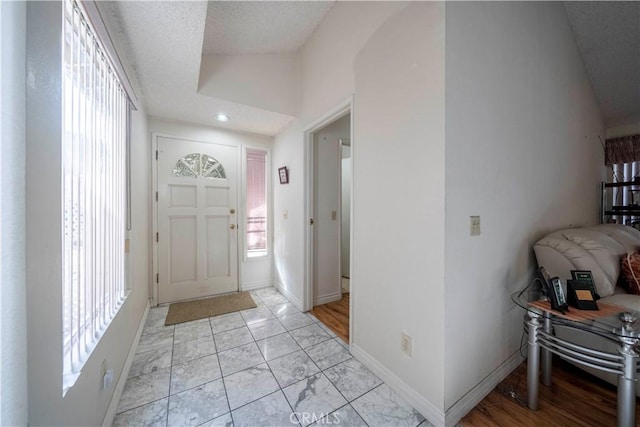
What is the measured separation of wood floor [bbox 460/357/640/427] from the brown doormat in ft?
7.33

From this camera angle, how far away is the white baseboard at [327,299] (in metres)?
2.74

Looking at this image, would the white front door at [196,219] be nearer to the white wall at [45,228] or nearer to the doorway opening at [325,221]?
the doorway opening at [325,221]

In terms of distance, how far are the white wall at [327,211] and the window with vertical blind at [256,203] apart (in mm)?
961

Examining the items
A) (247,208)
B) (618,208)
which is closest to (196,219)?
(247,208)

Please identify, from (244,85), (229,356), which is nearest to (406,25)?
(244,85)

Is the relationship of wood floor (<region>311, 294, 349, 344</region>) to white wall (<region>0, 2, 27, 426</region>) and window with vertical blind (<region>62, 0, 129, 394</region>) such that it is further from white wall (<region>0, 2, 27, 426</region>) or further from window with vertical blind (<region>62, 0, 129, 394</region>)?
white wall (<region>0, 2, 27, 426</region>)

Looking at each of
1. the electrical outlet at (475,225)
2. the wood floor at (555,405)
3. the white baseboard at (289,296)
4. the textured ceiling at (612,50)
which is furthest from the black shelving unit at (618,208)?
the white baseboard at (289,296)

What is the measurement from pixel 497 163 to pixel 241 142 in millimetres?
2799

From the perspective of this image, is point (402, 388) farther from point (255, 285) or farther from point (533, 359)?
point (255, 285)

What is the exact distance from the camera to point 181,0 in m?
1.23

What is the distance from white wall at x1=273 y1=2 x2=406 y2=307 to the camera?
1.79 meters

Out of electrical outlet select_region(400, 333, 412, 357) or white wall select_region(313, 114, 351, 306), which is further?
white wall select_region(313, 114, 351, 306)

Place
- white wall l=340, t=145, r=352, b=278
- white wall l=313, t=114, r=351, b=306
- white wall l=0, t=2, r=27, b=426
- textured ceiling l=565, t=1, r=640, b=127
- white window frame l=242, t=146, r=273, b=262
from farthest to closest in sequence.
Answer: white wall l=340, t=145, r=352, b=278 → white window frame l=242, t=146, r=273, b=262 → white wall l=313, t=114, r=351, b=306 → textured ceiling l=565, t=1, r=640, b=127 → white wall l=0, t=2, r=27, b=426

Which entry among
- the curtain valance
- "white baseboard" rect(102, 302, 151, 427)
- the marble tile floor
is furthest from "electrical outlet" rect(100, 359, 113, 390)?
the curtain valance
